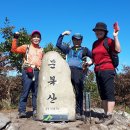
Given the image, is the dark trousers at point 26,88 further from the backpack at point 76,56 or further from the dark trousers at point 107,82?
the dark trousers at point 107,82

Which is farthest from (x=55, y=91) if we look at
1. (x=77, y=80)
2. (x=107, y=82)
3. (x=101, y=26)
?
(x=101, y=26)

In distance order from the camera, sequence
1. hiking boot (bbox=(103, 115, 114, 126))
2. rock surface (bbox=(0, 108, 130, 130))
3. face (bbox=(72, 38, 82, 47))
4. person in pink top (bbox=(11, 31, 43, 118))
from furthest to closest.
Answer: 1. person in pink top (bbox=(11, 31, 43, 118))
2. face (bbox=(72, 38, 82, 47))
3. hiking boot (bbox=(103, 115, 114, 126))
4. rock surface (bbox=(0, 108, 130, 130))

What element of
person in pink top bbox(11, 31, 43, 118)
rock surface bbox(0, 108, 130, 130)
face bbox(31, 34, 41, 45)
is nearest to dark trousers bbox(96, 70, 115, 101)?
rock surface bbox(0, 108, 130, 130)

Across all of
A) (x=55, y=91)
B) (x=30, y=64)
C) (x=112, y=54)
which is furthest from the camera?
(x=30, y=64)

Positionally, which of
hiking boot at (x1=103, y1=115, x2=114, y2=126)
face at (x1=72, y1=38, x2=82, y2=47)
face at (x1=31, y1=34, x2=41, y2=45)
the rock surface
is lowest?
the rock surface

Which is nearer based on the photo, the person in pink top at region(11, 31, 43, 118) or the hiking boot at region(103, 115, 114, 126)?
the hiking boot at region(103, 115, 114, 126)

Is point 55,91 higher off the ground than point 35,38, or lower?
lower

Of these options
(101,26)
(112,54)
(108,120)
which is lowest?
(108,120)

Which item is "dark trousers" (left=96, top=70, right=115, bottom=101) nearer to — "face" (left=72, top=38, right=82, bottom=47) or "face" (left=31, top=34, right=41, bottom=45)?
"face" (left=72, top=38, right=82, bottom=47)

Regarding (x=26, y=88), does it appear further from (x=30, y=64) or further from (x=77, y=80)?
(x=77, y=80)

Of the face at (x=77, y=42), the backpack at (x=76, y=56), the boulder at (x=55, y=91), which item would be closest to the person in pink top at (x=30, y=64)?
the boulder at (x=55, y=91)

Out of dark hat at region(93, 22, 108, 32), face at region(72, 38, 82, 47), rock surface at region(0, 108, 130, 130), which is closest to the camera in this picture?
rock surface at region(0, 108, 130, 130)

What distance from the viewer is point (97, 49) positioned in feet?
26.3

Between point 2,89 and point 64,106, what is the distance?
4974 millimetres
